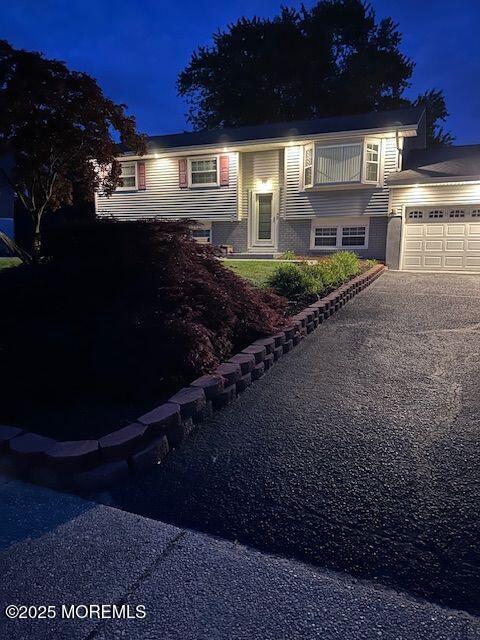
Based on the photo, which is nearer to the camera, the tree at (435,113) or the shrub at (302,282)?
the shrub at (302,282)

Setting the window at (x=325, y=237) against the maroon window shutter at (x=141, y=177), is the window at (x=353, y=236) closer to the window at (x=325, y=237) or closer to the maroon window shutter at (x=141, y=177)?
the window at (x=325, y=237)

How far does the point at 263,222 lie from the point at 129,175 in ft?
20.7

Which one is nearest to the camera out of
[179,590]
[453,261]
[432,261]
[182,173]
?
[179,590]

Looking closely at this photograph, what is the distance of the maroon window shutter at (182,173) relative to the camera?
17188 millimetres

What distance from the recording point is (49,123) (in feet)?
23.4

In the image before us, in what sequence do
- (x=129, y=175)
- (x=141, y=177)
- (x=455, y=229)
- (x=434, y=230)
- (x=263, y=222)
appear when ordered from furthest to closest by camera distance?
(x=129, y=175), (x=141, y=177), (x=263, y=222), (x=434, y=230), (x=455, y=229)

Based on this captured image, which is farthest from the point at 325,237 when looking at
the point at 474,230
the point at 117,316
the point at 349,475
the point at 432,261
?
the point at 349,475

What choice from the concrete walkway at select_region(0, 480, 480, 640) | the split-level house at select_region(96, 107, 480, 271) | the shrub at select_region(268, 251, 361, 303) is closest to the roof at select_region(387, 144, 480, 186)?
the split-level house at select_region(96, 107, 480, 271)

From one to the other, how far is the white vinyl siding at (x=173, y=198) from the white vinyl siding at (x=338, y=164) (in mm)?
3305

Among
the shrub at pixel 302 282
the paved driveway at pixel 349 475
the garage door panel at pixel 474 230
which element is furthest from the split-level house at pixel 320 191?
the paved driveway at pixel 349 475

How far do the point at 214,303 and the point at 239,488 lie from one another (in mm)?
2034

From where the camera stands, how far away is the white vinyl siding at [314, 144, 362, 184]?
47.8 feet

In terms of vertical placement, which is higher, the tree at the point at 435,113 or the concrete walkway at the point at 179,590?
the tree at the point at 435,113

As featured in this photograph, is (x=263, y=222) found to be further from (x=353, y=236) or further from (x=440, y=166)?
(x=440, y=166)
